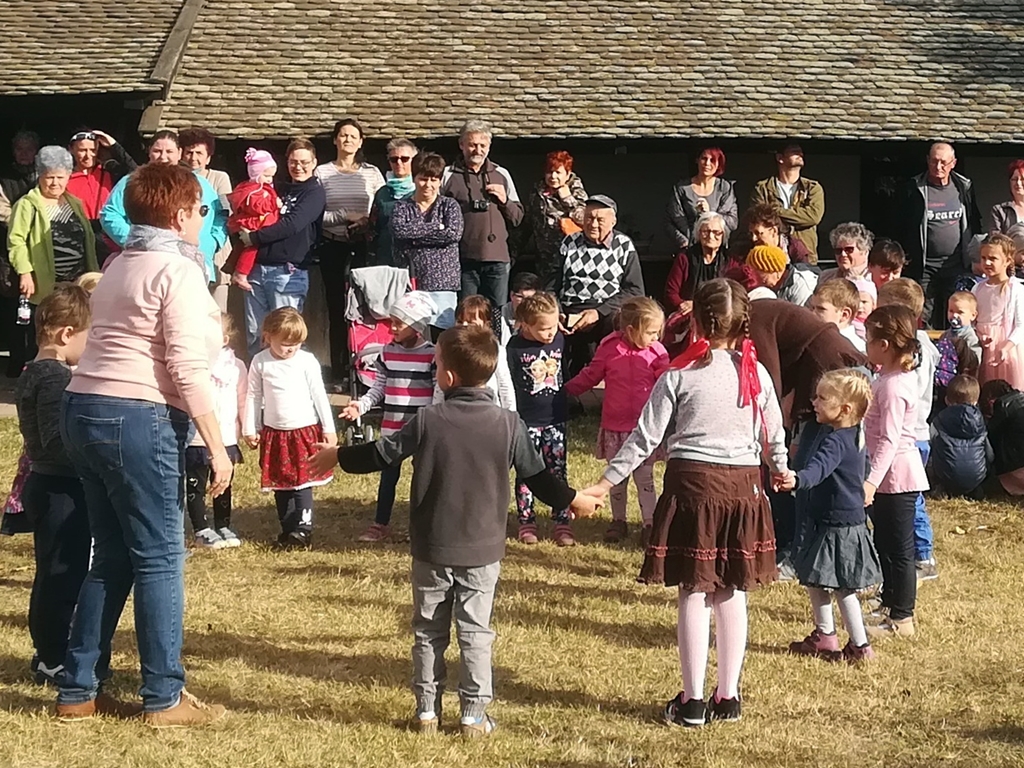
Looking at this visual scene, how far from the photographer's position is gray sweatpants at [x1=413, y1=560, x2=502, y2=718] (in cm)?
522

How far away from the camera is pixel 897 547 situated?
22.0ft

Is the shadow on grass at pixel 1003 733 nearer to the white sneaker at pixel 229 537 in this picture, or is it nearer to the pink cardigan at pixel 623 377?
the pink cardigan at pixel 623 377

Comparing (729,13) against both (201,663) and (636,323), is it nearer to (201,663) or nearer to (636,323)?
(636,323)

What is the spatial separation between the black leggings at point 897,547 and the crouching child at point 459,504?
2.22 metres

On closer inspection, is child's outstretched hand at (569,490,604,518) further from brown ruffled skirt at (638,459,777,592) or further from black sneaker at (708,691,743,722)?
black sneaker at (708,691,743,722)

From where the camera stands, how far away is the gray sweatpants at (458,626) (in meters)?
5.22

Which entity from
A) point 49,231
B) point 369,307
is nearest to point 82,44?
point 49,231

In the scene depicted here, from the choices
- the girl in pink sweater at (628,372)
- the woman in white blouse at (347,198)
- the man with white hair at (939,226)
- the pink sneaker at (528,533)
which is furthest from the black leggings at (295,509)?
the man with white hair at (939,226)

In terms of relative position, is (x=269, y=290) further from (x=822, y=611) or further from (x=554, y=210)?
(x=822, y=611)

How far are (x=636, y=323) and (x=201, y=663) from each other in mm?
3153

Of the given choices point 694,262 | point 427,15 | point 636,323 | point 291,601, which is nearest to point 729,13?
point 427,15

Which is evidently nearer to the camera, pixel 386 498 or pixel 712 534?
pixel 712 534

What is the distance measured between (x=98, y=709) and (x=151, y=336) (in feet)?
5.00

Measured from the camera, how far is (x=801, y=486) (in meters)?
5.98
